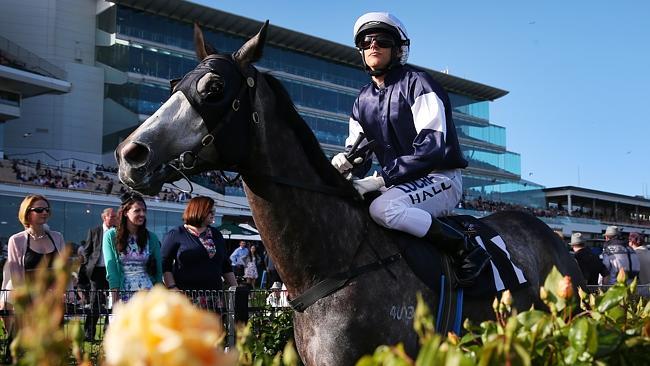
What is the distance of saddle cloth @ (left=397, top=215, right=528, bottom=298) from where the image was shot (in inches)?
105

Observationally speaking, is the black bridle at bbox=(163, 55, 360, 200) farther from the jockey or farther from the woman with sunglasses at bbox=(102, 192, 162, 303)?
the woman with sunglasses at bbox=(102, 192, 162, 303)

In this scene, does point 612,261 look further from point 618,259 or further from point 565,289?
point 565,289

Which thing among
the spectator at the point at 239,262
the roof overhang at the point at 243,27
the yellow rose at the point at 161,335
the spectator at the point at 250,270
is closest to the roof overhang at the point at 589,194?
the roof overhang at the point at 243,27

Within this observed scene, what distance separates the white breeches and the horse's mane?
16 centimetres

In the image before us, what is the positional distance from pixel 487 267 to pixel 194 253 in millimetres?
3102

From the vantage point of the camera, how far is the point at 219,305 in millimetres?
4379

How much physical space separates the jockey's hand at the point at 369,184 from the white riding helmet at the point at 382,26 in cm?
67

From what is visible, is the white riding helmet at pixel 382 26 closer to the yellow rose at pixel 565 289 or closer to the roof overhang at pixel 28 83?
the yellow rose at pixel 565 289

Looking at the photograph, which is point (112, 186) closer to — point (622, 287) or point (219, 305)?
point (219, 305)

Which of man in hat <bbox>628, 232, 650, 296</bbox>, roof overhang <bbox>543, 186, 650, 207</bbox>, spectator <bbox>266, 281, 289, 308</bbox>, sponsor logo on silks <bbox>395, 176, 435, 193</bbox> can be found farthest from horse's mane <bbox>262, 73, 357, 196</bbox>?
roof overhang <bbox>543, 186, 650, 207</bbox>

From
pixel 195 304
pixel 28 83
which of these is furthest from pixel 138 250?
pixel 28 83

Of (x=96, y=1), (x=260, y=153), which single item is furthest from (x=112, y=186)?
(x=260, y=153)

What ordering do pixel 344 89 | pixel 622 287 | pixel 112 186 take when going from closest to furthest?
pixel 622 287 < pixel 112 186 < pixel 344 89

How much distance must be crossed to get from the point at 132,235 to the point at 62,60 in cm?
4271
